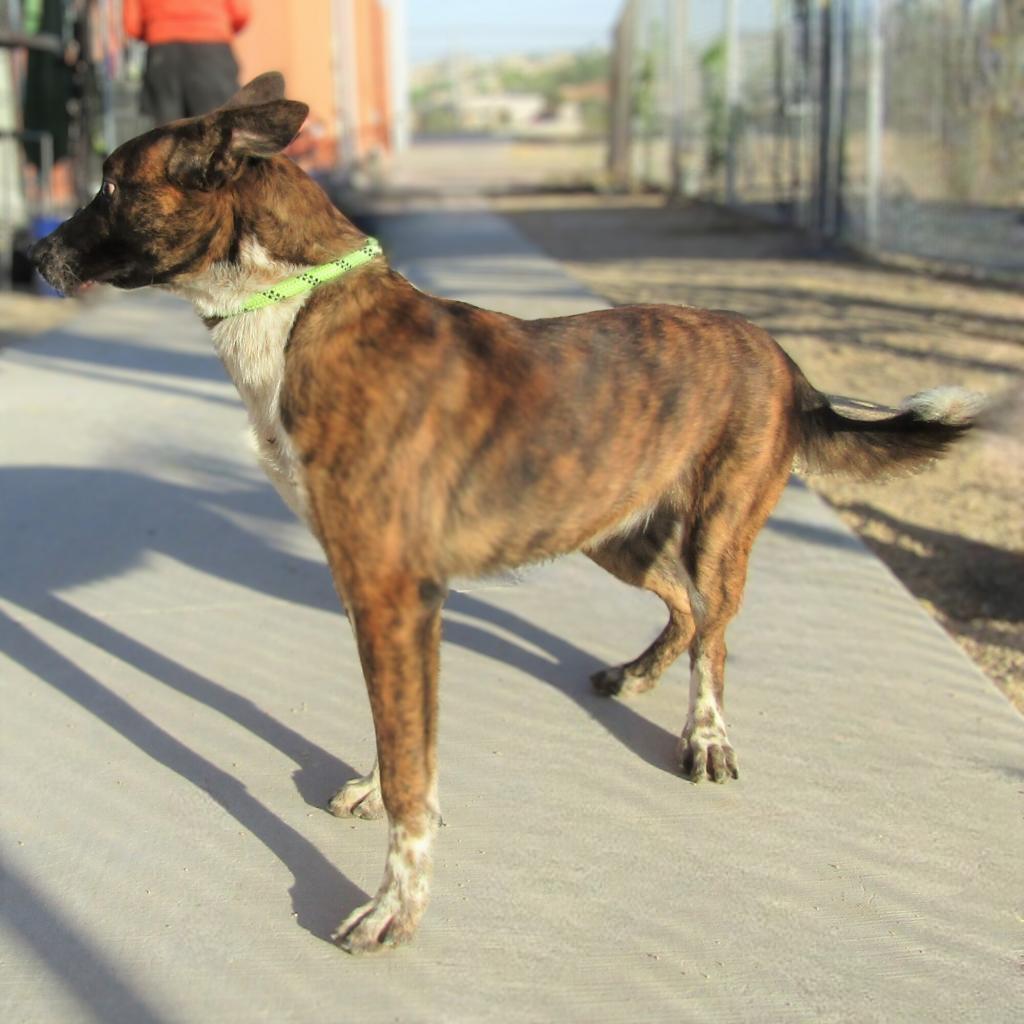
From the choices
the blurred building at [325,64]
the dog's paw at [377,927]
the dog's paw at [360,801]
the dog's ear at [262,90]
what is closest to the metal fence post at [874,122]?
the blurred building at [325,64]

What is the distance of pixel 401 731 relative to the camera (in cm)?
261

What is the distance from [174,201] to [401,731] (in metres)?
1.15

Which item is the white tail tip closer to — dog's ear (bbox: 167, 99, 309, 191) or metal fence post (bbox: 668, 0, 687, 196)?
dog's ear (bbox: 167, 99, 309, 191)

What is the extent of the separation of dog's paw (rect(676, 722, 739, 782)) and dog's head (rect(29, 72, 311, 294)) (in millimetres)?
1616

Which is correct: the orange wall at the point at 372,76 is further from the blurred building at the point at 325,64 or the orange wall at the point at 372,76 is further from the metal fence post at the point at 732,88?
the metal fence post at the point at 732,88

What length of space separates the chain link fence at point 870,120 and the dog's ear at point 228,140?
27.5ft

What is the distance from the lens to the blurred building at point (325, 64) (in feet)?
54.3

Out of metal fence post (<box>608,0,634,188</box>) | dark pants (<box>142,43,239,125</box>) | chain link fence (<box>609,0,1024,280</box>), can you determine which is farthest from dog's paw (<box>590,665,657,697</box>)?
metal fence post (<box>608,0,634,188</box>)

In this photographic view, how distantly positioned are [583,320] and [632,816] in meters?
1.16

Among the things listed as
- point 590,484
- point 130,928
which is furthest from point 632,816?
point 130,928

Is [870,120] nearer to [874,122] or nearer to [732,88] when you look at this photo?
[874,122]

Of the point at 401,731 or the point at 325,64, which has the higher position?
the point at 325,64

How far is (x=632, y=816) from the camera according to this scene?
3094 millimetres

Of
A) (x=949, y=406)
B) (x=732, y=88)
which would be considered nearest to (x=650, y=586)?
(x=949, y=406)
